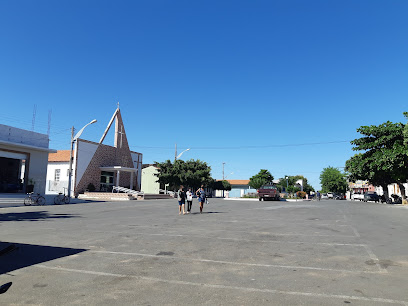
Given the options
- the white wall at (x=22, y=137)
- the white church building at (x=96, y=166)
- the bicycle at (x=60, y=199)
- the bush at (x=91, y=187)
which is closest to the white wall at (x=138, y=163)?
the white church building at (x=96, y=166)

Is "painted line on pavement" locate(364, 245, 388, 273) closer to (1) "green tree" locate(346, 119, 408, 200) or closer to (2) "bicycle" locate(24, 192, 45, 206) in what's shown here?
(2) "bicycle" locate(24, 192, 45, 206)

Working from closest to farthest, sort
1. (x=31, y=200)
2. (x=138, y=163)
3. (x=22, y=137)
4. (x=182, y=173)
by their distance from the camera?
(x=31, y=200), (x=22, y=137), (x=182, y=173), (x=138, y=163)

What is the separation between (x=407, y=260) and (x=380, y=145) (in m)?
35.0

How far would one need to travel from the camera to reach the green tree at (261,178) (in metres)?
89.1

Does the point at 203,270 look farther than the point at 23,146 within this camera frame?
No

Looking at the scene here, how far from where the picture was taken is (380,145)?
37.4 m

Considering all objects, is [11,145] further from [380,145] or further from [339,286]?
[380,145]

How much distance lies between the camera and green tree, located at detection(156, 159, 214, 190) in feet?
162

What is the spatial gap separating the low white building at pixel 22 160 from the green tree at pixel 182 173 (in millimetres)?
20885

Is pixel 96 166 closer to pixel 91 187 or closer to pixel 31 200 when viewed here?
pixel 91 187

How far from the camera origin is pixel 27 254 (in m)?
7.07

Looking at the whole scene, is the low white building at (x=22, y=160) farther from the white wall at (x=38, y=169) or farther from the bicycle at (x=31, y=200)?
the bicycle at (x=31, y=200)

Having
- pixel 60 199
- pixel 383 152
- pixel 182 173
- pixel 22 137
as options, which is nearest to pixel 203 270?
pixel 60 199

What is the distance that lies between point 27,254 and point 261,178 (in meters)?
85.7
